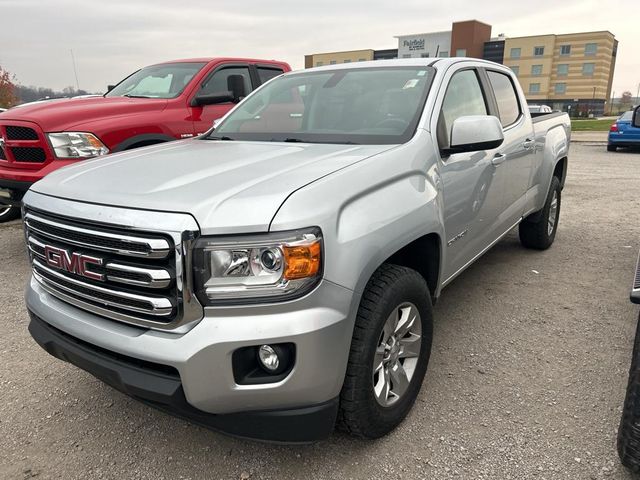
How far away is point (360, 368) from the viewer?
1992 mm

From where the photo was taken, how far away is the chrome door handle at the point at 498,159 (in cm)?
335

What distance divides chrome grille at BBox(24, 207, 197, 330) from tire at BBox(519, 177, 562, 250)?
410 cm

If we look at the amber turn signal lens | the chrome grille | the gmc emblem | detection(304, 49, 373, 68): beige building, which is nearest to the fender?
the chrome grille

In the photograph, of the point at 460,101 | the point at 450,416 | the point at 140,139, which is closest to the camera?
the point at 450,416

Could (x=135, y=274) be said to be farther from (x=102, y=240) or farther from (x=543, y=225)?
(x=543, y=225)

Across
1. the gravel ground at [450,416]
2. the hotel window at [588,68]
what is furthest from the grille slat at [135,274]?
the hotel window at [588,68]

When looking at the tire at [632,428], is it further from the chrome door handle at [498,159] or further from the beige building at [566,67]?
the beige building at [566,67]

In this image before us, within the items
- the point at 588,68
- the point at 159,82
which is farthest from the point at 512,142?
the point at 588,68

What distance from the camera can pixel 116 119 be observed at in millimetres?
4840

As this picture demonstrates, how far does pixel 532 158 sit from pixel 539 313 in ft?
4.54

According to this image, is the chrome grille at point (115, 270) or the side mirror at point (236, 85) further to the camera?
the side mirror at point (236, 85)

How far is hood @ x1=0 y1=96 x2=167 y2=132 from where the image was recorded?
4598mm

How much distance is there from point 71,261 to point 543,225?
4.42m

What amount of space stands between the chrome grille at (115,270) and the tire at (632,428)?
66.9 inches
